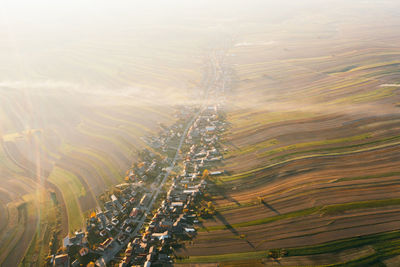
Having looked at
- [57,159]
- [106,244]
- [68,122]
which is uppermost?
[68,122]

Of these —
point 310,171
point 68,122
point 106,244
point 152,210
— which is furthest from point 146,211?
point 68,122

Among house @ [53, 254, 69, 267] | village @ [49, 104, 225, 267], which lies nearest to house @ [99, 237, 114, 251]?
village @ [49, 104, 225, 267]

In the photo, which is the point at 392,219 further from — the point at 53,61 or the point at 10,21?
the point at 10,21

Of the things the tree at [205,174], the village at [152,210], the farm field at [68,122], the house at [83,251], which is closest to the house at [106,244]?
the village at [152,210]

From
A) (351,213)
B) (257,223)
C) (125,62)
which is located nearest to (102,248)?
(257,223)

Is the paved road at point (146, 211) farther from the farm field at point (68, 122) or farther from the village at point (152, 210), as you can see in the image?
the farm field at point (68, 122)

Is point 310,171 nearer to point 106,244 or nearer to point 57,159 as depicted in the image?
point 106,244

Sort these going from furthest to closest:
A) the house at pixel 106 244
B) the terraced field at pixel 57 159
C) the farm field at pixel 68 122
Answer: the farm field at pixel 68 122 < the terraced field at pixel 57 159 < the house at pixel 106 244
